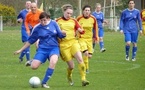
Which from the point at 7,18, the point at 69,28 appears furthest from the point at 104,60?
the point at 7,18

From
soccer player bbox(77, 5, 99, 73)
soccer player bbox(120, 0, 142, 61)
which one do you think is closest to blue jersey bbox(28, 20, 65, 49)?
soccer player bbox(77, 5, 99, 73)

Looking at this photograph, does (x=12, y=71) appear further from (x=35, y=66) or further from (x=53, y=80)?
(x=35, y=66)

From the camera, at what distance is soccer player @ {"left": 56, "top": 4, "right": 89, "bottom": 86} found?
1437cm

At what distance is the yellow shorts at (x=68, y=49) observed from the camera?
1442 cm

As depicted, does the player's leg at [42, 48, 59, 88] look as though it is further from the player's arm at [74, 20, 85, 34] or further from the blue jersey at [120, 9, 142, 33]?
the blue jersey at [120, 9, 142, 33]

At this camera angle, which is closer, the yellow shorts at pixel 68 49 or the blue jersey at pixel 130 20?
the yellow shorts at pixel 68 49

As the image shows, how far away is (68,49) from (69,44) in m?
0.14

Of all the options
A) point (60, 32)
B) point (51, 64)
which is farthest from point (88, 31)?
point (51, 64)

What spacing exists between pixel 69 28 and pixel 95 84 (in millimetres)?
1554

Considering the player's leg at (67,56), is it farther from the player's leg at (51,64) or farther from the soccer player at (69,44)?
the player's leg at (51,64)

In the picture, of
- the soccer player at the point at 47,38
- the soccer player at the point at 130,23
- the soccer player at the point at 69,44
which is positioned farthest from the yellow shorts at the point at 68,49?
the soccer player at the point at 130,23

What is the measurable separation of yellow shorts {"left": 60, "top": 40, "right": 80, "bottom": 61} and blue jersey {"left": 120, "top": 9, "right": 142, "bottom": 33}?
7.43 m

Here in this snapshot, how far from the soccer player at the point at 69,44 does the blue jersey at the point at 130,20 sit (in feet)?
23.6

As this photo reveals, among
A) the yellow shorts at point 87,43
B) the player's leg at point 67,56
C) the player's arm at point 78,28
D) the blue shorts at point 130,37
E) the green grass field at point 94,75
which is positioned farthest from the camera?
the blue shorts at point 130,37
